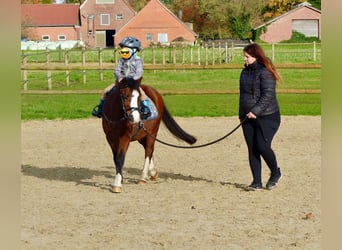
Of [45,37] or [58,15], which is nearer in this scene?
[58,15]

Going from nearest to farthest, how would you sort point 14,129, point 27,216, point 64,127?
point 14,129 → point 27,216 → point 64,127

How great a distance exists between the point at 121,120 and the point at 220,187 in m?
1.49

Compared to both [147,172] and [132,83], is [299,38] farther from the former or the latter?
[132,83]

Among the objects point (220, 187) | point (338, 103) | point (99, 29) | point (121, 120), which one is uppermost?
point (99, 29)

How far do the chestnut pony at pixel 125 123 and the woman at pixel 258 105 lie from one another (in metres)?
1.21

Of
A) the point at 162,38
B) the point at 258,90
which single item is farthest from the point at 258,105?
the point at 162,38

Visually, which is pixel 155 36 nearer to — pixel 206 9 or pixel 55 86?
pixel 206 9

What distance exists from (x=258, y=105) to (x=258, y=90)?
18 cm

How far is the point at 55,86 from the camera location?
2428 cm

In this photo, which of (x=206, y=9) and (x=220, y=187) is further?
(x=206, y=9)

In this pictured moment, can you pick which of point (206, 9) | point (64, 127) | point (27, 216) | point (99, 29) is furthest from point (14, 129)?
point (99, 29)

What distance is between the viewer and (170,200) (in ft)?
23.0

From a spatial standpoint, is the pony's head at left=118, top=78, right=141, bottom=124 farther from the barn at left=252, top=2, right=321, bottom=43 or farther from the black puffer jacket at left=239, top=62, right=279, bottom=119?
the barn at left=252, top=2, right=321, bottom=43

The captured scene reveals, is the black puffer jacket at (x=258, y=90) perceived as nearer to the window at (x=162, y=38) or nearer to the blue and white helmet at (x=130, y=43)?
the blue and white helmet at (x=130, y=43)
